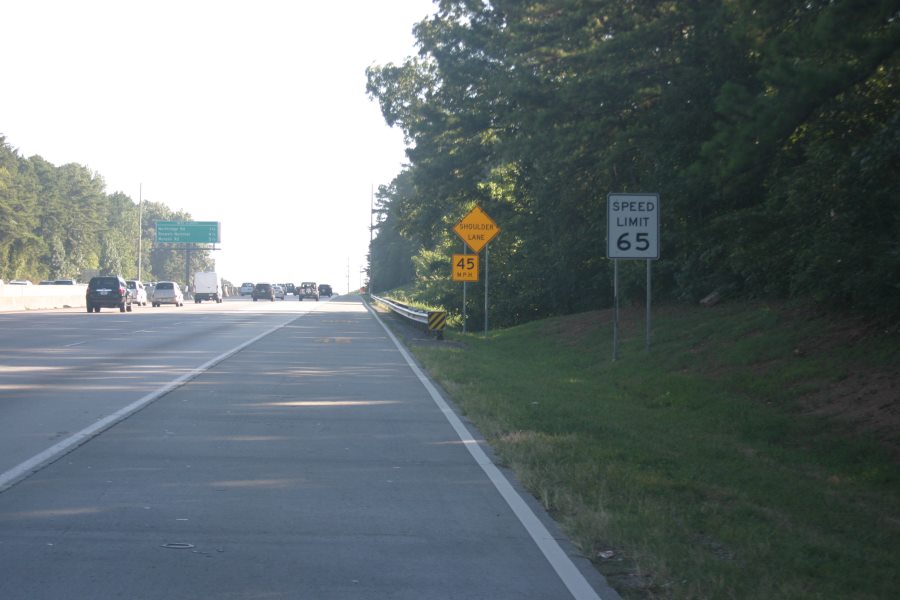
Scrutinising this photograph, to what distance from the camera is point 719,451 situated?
11.4m

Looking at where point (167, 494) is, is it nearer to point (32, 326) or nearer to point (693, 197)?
point (693, 197)

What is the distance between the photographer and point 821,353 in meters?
15.6

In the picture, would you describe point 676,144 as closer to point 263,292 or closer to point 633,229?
point 633,229

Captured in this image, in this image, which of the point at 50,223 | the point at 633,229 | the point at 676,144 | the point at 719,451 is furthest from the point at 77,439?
the point at 50,223

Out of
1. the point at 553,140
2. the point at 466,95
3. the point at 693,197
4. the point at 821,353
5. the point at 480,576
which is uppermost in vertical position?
the point at 466,95

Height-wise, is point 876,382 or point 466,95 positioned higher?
point 466,95

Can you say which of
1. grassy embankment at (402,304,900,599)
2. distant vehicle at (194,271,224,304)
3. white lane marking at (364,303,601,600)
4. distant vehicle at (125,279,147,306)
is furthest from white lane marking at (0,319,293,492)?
distant vehicle at (194,271,224,304)

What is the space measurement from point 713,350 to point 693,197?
3.65 meters

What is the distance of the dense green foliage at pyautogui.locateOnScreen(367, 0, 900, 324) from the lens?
1107cm

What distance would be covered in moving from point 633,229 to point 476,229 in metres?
10.8

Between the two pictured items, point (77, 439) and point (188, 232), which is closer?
→ point (77, 439)

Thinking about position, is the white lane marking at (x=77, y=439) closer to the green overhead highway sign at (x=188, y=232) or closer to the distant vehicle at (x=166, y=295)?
the distant vehicle at (x=166, y=295)

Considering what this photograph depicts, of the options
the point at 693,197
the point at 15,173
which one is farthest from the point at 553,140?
the point at 15,173

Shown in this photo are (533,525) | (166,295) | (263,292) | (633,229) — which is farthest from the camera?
(263,292)
